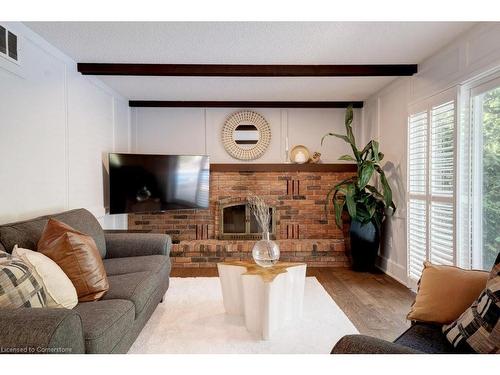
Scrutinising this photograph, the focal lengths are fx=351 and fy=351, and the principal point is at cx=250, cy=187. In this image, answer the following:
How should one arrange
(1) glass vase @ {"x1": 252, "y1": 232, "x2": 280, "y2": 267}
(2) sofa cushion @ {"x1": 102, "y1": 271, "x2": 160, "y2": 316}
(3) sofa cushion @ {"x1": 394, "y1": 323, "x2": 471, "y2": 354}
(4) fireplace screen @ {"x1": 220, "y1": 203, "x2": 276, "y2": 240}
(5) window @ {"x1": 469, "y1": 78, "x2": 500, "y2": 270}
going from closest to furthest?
1. (3) sofa cushion @ {"x1": 394, "y1": 323, "x2": 471, "y2": 354}
2. (2) sofa cushion @ {"x1": 102, "y1": 271, "x2": 160, "y2": 316}
3. (5) window @ {"x1": 469, "y1": 78, "x2": 500, "y2": 270}
4. (1) glass vase @ {"x1": 252, "y1": 232, "x2": 280, "y2": 267}
5. (4) fireplace screen @ {"x1": 220, "y1": 203, "x2": 276, "y2": 240}

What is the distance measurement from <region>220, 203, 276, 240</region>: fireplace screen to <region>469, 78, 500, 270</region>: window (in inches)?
113

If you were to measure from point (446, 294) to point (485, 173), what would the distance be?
1.48m

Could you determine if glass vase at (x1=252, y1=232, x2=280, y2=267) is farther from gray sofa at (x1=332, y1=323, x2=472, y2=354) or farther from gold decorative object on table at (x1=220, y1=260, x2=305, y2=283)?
gray sofa at (x1=332, y1=323, x2=472, y2=354)

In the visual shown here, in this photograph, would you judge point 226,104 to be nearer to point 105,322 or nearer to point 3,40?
point 3,40

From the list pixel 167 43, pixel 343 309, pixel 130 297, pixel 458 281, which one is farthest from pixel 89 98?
pixel 458 281

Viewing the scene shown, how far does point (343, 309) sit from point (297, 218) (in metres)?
2.26

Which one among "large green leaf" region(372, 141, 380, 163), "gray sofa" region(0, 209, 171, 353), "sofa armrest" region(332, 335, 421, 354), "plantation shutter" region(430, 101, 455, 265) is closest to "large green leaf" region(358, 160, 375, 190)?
"large green leaf" region(372, 141, 380, 163)

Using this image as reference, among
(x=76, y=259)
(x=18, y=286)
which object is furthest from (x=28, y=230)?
(x=18, y=286)

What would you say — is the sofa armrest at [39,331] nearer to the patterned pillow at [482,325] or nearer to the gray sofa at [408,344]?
the gray sofa at [408,344]

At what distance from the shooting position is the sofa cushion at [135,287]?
2174mm

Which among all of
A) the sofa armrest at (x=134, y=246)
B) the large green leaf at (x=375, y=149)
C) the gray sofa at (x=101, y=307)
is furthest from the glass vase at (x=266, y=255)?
the large green leaf at (x=375, y=149)

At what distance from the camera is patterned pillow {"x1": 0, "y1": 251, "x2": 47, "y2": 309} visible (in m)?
1.41
